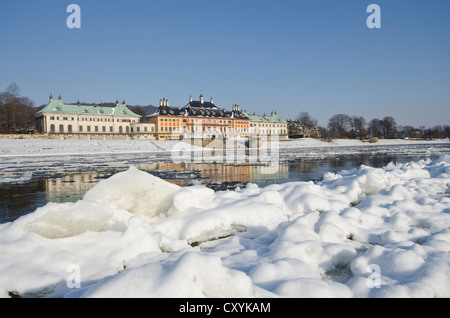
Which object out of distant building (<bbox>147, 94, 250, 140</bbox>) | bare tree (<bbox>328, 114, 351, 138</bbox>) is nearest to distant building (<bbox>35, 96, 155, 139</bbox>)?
distant building (<bbox>147, 94, 250, 140</bbox>)

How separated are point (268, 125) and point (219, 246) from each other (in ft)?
432

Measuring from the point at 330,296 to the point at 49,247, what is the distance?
3.98 m

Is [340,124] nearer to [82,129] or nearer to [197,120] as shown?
[197,120]

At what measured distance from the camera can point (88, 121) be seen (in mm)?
86125

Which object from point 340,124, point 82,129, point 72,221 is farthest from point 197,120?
point 72,221

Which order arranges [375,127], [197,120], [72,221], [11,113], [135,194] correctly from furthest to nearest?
[375,127], [197,120], [11,113], [135,194], [72,221]

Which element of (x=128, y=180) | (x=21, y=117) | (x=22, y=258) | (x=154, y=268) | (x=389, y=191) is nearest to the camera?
(x=154, y=268)

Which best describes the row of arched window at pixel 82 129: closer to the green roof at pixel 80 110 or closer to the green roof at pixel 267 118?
the green roof at pixel 80 110

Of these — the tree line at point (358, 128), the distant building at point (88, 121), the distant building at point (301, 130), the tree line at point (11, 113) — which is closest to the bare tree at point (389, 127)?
the tree line at point (358, 128)

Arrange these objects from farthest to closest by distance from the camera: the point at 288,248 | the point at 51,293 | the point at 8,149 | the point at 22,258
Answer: the point at 8,149
the point at 288,248
the point at 22,258
the point at 51,293

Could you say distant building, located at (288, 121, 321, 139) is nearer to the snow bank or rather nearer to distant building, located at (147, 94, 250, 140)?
distant building, located at (147, 94, 250, 140)

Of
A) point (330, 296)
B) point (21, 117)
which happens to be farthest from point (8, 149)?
point (330, 296)

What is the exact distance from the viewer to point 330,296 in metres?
2.95
